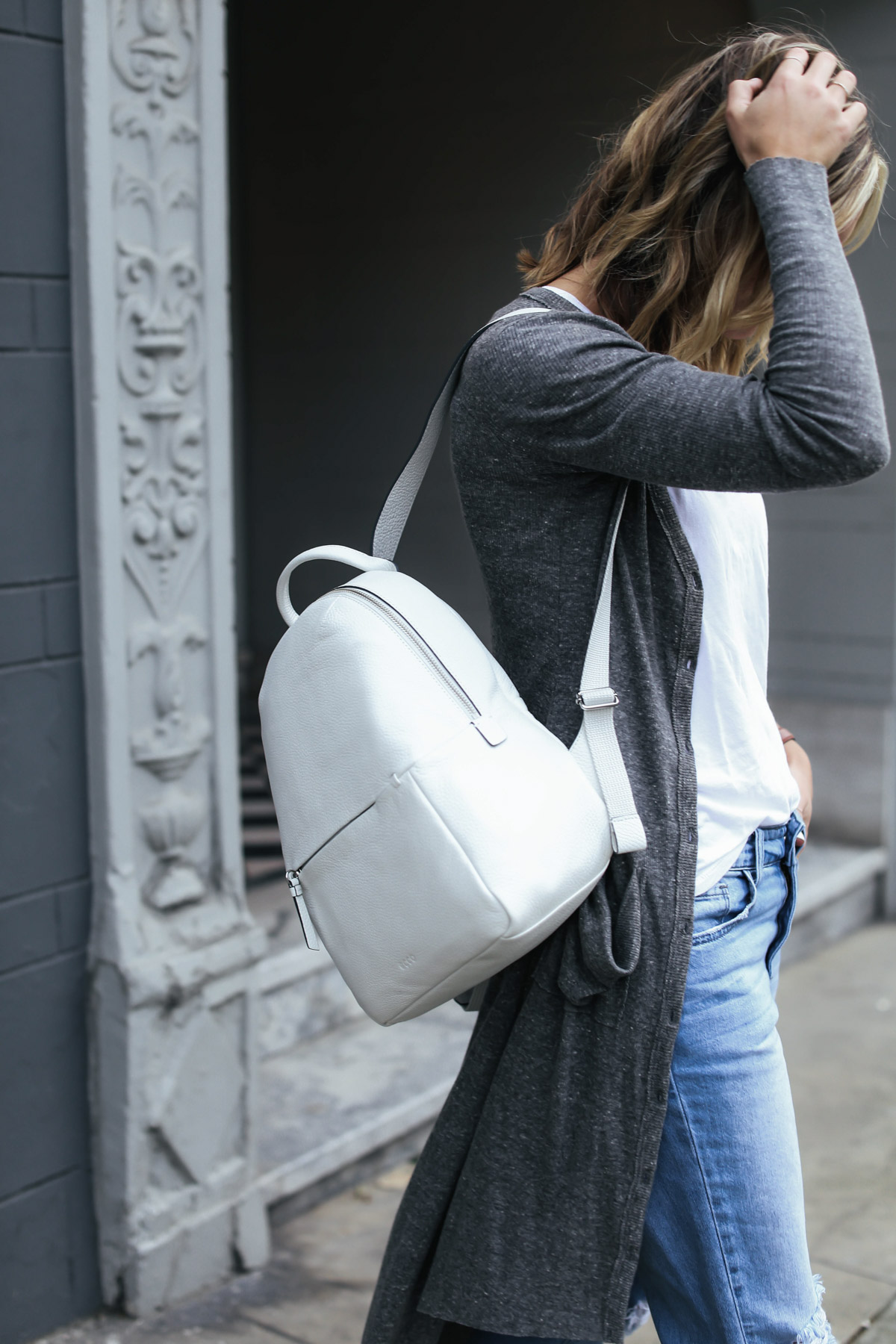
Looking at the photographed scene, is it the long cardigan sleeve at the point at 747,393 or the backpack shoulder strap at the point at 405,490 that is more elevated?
the long cardigan sleeve at the point at 747,393

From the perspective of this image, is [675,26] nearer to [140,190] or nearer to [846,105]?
[140,190]

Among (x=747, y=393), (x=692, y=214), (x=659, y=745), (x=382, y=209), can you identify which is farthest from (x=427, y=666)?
(x=382, y=209)

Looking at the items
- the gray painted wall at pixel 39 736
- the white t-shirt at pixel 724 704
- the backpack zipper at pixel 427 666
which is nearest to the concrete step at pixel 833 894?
the gray painted wall at pixel 39 736

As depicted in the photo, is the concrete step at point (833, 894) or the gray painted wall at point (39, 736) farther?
the concrete step at point (833, 894)

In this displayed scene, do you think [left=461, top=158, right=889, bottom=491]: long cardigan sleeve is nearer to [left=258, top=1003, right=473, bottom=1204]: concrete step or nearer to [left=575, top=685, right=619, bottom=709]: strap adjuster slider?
[left=575, top=685, right=619, bottom=709]: strap adjuster slider

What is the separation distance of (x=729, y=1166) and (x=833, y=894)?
3807mm

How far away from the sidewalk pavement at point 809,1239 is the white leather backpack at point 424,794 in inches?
59.5

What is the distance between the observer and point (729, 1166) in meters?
1.37

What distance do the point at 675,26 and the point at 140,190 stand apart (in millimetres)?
2858

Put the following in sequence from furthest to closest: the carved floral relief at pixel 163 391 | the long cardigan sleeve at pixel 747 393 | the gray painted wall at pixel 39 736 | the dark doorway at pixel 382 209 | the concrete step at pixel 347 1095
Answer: the dark doorway at pixel 382 209, the concrete step at pixel 347 1095, the carved floral relief at pixel 163 391, the gray painted wall at pixel 39 736, the long cardigan sleeve at pixel 747 393

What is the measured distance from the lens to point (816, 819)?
541 cm

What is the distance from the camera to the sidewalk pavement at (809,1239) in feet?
8.35

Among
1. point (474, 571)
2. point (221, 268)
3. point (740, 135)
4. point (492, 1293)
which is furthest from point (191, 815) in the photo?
point (474, 571)

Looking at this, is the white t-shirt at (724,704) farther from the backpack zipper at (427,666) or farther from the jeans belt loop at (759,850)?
the backpack zipper at (427,666)
